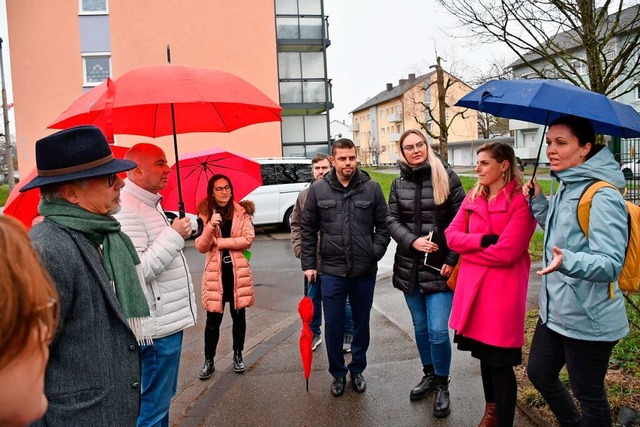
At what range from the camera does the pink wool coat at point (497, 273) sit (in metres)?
3.25

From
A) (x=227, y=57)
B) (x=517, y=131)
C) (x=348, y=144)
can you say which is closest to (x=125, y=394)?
(x=348, y=144)

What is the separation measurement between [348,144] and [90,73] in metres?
20.8

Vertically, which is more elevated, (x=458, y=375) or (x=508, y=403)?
(x=508, y=403)

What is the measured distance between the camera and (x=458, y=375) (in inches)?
178

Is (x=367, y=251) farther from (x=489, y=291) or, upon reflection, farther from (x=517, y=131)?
(x=517, y=131)

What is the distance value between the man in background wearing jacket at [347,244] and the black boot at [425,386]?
0.44 meters

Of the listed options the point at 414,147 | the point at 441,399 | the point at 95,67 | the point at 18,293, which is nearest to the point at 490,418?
the point at 441,399

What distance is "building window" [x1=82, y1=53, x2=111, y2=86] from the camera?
21.9 metres

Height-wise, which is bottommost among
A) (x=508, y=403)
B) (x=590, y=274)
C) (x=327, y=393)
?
(x=327, y=393)

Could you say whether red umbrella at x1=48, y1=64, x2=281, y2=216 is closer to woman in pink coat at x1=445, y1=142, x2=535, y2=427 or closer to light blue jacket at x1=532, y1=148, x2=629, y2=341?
woman in pink coat at x1=445, y1=142, x2=535, y2=427

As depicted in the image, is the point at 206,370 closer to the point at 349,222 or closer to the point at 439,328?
the point at 349,222

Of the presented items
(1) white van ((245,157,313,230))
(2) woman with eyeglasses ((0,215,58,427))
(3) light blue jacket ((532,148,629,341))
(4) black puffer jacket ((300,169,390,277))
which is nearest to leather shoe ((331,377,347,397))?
(4) black puffer jacket ((300,169,390,277))

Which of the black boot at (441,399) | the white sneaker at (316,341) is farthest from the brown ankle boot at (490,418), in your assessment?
the white sneaker at (316,341)

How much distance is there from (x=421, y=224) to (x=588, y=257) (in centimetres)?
163
